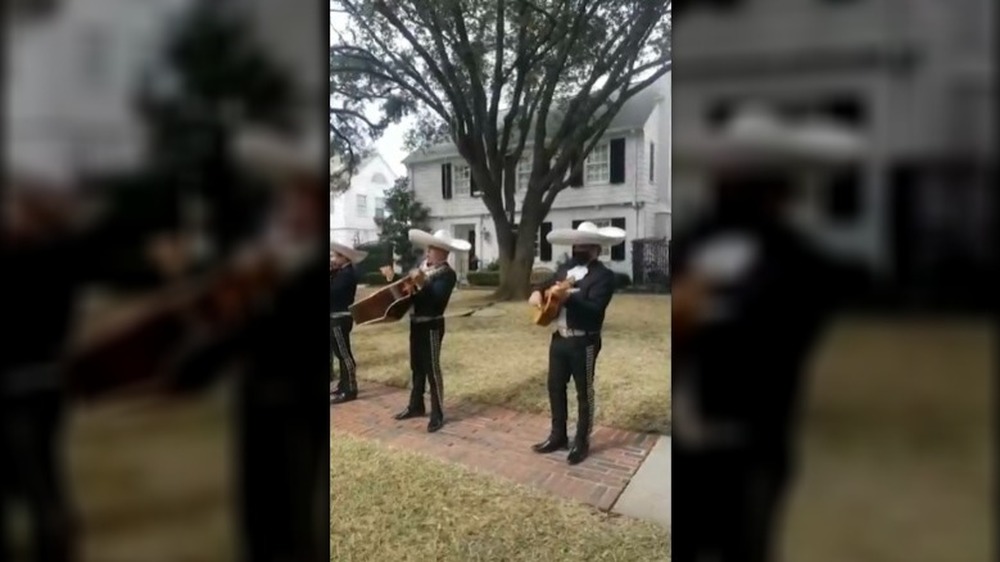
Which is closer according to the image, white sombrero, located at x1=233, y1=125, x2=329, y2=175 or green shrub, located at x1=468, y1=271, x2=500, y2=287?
white sombrero, located at x1=233, y1=125, x2=329, y2=175

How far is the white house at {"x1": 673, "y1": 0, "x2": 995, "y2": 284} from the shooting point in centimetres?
68

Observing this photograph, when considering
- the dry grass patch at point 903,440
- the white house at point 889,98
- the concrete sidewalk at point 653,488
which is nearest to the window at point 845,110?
the white house at point 889,98

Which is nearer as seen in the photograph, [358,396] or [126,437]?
[126,437]

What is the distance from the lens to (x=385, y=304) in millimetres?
1182

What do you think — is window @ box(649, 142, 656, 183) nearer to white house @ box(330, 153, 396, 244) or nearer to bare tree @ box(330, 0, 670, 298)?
bare tree @ box(330, 0, 670, 298)

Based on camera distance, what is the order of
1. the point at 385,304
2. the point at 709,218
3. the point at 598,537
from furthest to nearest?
the point at 385,304, the point at 598,537, the point at 709,218

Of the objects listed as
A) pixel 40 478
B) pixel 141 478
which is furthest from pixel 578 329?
pixel 40 478

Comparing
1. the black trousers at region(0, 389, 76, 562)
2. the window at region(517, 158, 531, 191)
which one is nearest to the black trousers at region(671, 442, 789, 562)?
the window at region(517, 158, 531, 191)

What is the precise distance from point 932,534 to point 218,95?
1106 mm

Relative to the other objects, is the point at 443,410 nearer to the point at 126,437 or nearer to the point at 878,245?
the point at 126,437

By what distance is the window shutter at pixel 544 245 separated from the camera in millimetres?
1110

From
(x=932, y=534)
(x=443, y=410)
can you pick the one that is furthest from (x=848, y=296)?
(x=443, y=410)

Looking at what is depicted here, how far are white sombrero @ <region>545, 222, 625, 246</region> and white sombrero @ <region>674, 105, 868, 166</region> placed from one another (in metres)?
0.30

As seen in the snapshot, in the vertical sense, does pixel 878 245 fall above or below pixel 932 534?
above
